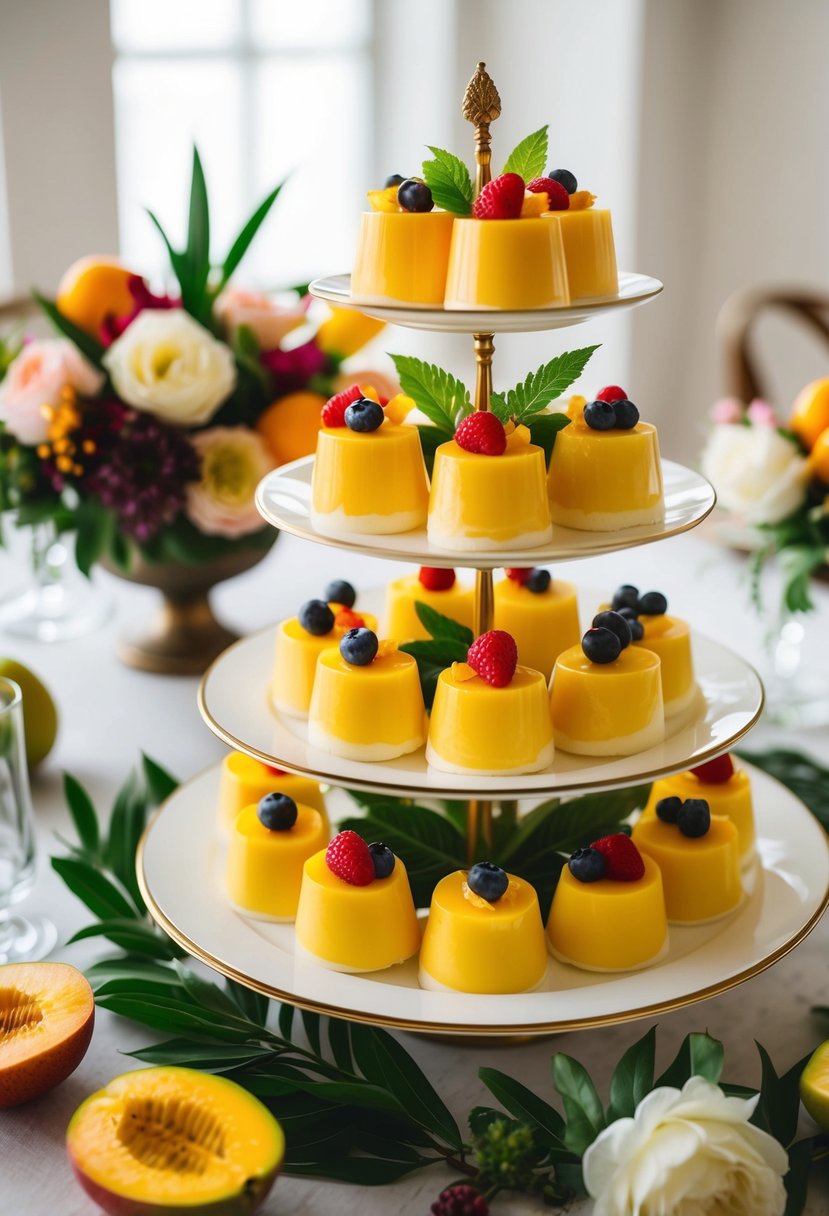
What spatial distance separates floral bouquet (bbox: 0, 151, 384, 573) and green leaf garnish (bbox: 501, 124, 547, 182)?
0.60m

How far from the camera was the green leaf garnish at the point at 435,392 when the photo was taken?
1.04 meters

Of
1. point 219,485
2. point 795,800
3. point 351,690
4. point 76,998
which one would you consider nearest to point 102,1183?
point 76,998

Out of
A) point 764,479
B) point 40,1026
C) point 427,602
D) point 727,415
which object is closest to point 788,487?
point 764,479

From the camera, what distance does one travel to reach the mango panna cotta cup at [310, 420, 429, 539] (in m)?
1.01

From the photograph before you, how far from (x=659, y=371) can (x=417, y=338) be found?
2.42 ft

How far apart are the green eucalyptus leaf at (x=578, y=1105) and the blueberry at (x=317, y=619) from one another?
1.35 feet

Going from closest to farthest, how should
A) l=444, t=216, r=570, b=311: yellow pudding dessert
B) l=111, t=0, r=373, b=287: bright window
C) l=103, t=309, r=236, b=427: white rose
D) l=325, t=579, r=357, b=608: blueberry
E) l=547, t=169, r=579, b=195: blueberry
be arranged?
l=444, t=216, r=570, b=311: yellow pudding dessert, l=547, t=169, r=579, b=195: blueberry, l=325, t=579, r=357, b=608: blueberry, l=103, t=309, r=236, b=427: white rose, l=111, t=0, r=373, b=287: bright window

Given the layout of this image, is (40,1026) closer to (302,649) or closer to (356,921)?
(356,921)

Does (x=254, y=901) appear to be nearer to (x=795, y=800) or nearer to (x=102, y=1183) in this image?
(x=102, y=1183)

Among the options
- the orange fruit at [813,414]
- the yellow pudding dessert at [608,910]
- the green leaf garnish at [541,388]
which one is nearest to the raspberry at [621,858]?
the yellow pudding dessert at [608,910]

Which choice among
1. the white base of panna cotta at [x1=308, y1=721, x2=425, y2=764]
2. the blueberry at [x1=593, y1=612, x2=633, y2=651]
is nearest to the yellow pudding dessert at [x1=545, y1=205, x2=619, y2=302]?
the blueberry at [x1=593, y1=612, x2=633, y2=651]

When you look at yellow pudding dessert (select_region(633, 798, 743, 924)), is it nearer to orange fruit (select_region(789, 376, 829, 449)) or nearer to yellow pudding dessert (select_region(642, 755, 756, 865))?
yellow pudding dessert (select_region(642, 755, 756, 865))

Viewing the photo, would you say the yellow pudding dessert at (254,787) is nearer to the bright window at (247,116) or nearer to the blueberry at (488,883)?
the blueberry at (488,883)

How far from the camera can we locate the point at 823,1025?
112 centimetres
